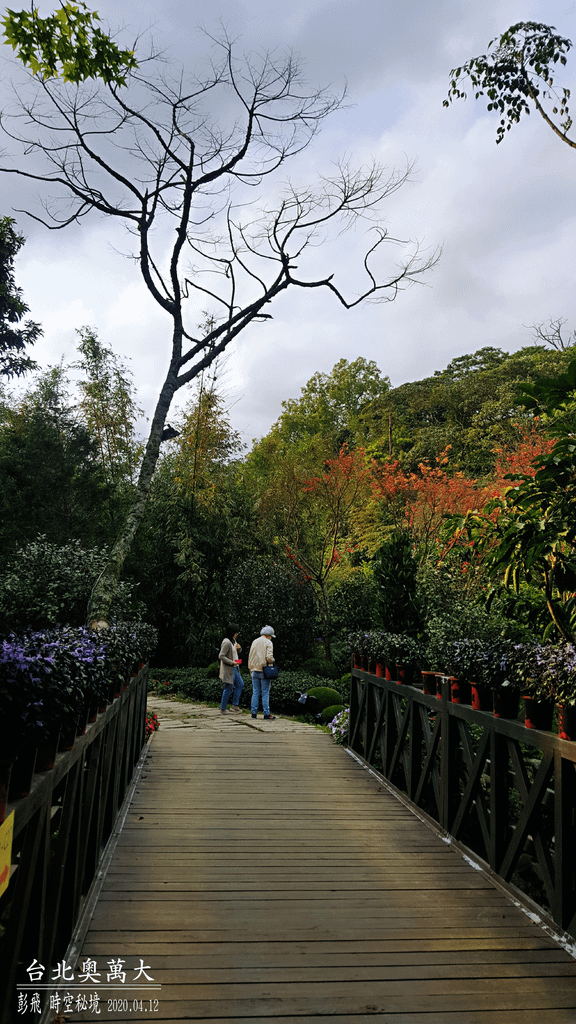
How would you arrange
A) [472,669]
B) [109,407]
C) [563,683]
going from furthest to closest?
[109,407]
[472,669]
[563,683]

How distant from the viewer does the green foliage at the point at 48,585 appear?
10570mm

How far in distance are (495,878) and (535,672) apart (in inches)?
45.4

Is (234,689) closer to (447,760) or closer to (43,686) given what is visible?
(447,760)

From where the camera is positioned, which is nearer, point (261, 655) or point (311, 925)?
point (311, 925)

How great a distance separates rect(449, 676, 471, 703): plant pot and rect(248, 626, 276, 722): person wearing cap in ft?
15.9

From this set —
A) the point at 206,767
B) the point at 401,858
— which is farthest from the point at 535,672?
the point at 206,767

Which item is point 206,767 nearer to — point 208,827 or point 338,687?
point 208,827

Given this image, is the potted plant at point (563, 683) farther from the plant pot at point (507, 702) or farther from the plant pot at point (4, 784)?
the plant pot at point (4, 784)

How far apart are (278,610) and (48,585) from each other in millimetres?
4560

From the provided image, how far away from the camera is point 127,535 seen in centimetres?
926

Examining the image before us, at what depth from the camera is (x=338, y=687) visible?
38.0 feet

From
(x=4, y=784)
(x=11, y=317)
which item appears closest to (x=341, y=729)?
(x=4, y=784)

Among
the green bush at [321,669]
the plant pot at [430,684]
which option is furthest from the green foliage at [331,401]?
the plant pot at [430,684]

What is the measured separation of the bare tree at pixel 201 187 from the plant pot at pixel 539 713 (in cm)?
677
